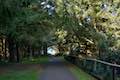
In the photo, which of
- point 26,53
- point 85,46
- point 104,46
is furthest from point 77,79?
point 26,53

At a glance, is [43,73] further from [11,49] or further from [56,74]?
[11,49]

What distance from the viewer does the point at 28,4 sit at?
3173 cm

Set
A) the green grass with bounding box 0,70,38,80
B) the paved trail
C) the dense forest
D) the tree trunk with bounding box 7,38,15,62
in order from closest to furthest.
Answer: the paved trail < the green grass with bounding box 0,70,38,80 < the dense forest < the tree trunk with bounding box 7,38,15,62

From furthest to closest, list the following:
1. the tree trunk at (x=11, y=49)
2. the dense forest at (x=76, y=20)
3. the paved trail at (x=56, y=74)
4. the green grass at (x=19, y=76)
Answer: the tree trunk at (x=11, y=49) < the dense forest at (x=76, y=20) < the green grass at (x=19, y=76) < the paved trail at (x=56, y=74)

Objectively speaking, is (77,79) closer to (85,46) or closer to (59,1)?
(59,1)

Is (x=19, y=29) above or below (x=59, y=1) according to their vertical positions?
below

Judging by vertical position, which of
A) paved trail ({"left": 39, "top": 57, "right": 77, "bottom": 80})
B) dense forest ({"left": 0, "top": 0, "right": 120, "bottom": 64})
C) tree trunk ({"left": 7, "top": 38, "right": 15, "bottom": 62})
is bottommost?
paved trail ({"left": 39, "top": 57, "right": 77, "bottom": 80})

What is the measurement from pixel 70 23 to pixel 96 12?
3.22 metres

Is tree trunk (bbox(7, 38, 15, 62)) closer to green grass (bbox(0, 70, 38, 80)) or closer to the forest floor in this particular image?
the forest floor

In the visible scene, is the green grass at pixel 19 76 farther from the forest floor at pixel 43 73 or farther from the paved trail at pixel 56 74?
the paved trail at pixel 56 74

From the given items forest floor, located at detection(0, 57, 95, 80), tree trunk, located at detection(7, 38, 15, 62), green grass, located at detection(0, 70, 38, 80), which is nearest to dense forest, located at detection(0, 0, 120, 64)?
tree trunk, located at detection(7, 38, 15, 62)

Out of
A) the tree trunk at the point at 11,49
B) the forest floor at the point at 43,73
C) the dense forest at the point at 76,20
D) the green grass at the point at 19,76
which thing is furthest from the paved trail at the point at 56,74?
the tree trunk at the point at 11,49

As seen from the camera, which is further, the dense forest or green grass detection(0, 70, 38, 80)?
the dense forest

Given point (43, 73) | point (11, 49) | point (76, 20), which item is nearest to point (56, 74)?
point (43, 73)
